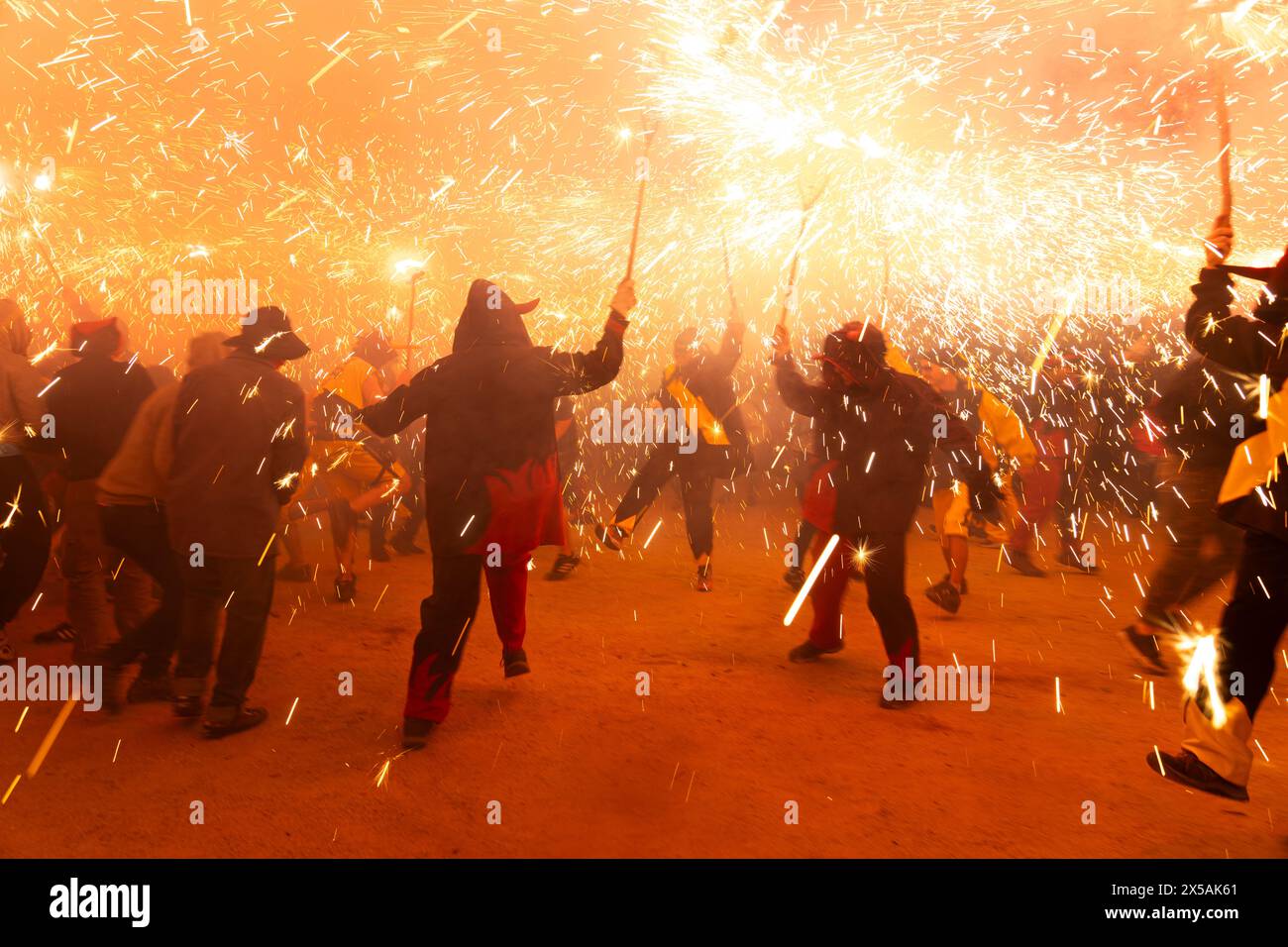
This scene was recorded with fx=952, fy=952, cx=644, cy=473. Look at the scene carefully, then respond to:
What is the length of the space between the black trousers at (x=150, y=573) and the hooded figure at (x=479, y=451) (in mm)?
1090

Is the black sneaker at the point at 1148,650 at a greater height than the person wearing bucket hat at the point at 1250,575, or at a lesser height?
lesser

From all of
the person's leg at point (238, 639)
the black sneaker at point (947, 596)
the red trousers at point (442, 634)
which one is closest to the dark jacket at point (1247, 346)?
the red trousers at point (442, 634)

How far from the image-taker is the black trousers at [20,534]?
4.64m

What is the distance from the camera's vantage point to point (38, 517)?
15.6 ft

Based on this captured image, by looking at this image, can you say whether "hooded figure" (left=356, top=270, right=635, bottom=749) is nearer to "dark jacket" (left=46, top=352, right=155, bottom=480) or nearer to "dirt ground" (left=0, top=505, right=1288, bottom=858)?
"dirt ground" (left=0, top=505, right=1288, bottom=858)

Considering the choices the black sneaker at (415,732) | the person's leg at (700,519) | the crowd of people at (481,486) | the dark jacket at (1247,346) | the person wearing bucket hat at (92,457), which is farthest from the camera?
the person's leg at (700,519)

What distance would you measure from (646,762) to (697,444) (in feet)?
13.0

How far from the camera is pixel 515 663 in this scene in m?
4.66

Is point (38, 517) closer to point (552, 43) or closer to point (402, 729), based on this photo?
point (402, 729)

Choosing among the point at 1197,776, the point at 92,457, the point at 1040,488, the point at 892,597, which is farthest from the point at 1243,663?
the point at 1040,488

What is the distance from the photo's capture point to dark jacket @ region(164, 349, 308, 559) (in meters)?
3.96

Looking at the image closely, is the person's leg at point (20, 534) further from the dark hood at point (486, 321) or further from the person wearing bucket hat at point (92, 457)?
the dark hood at point (486, 321)

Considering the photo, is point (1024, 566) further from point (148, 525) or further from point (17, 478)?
point (17, 478)

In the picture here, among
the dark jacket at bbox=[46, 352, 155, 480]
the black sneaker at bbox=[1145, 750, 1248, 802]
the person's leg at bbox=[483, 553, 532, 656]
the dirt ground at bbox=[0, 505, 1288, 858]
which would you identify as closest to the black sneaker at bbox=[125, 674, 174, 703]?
the dirt ground at bbox=[0, 505, 1288, 858]
